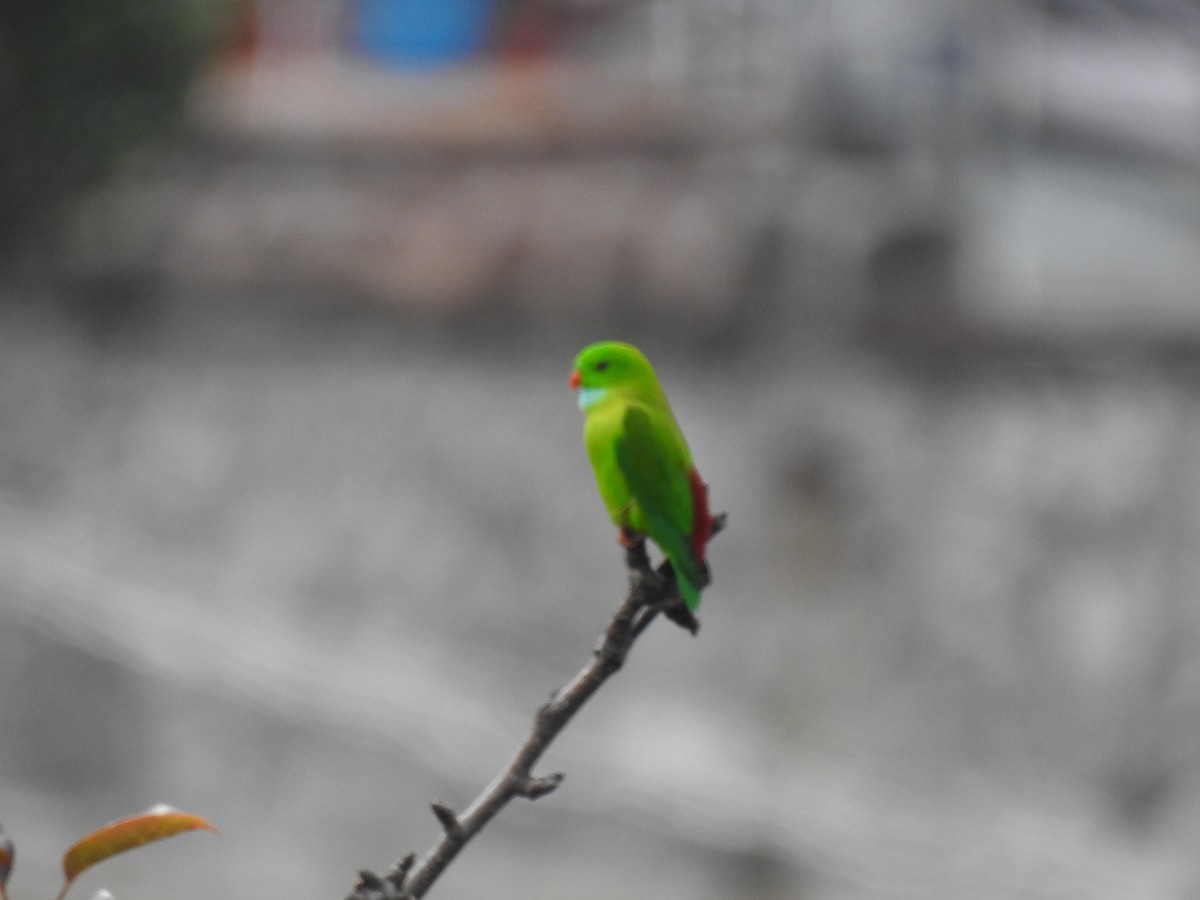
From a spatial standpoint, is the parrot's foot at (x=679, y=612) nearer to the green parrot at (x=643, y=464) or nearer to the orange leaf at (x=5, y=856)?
the green parrot at (x=643, y=464)

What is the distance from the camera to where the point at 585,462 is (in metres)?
4.45

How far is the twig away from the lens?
0.63 metres

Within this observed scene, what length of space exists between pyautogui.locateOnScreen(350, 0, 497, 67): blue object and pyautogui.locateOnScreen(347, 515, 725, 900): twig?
560 centimetres

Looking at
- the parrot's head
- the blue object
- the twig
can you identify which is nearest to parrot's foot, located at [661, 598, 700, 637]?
the twig

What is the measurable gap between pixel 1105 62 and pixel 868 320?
1.72 m

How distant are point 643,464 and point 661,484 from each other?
2cm

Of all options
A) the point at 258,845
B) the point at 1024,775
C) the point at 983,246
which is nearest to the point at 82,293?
the point at 258,845

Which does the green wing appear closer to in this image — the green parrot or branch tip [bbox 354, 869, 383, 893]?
the green parrot

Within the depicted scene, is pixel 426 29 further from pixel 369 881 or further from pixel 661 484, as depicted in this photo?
pixel 369 881

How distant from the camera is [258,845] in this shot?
4727 mm

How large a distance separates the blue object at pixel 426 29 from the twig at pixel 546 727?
560 centimetres

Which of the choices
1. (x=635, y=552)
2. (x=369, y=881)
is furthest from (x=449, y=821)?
(x=635, y=552)

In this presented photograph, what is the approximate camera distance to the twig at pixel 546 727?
630 millimetres

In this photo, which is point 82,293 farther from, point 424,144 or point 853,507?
point 853,507
